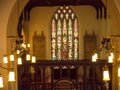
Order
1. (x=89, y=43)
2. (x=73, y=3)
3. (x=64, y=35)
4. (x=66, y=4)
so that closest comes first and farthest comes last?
1. (x=66, y=4)
2. (x=73, y=3)
3. (x=89, y=43)
4. (x=64, y=35)

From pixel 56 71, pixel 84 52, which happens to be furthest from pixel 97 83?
pixel 84 52

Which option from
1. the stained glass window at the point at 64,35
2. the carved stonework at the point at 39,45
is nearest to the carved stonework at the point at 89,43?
the stained glass window at the point at 64,35

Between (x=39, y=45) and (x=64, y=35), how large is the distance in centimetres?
227

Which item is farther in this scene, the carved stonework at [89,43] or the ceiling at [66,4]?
the carved stonework at [89,43]

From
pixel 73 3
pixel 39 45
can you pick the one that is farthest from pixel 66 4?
pixel 39 45

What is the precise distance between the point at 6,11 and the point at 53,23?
1286cm

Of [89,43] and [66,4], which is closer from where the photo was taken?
[66,4]

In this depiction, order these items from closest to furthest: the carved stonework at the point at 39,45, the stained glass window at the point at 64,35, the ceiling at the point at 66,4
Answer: the ceiling at the point at 66,4 < the carved stonework at the point at 39,45 < the stained glass window at the point at 64,35

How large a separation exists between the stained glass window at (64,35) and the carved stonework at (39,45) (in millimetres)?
927

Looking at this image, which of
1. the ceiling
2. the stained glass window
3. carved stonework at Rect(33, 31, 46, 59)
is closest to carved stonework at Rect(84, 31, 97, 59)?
the stained glass window

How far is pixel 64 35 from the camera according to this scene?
26.0 meters

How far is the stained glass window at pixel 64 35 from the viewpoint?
25.5m

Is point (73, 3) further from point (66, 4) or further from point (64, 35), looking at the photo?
point (64, 35)

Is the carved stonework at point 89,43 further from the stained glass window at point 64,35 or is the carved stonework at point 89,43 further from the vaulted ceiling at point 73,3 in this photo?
the vaulted ceiling at point 73,3
